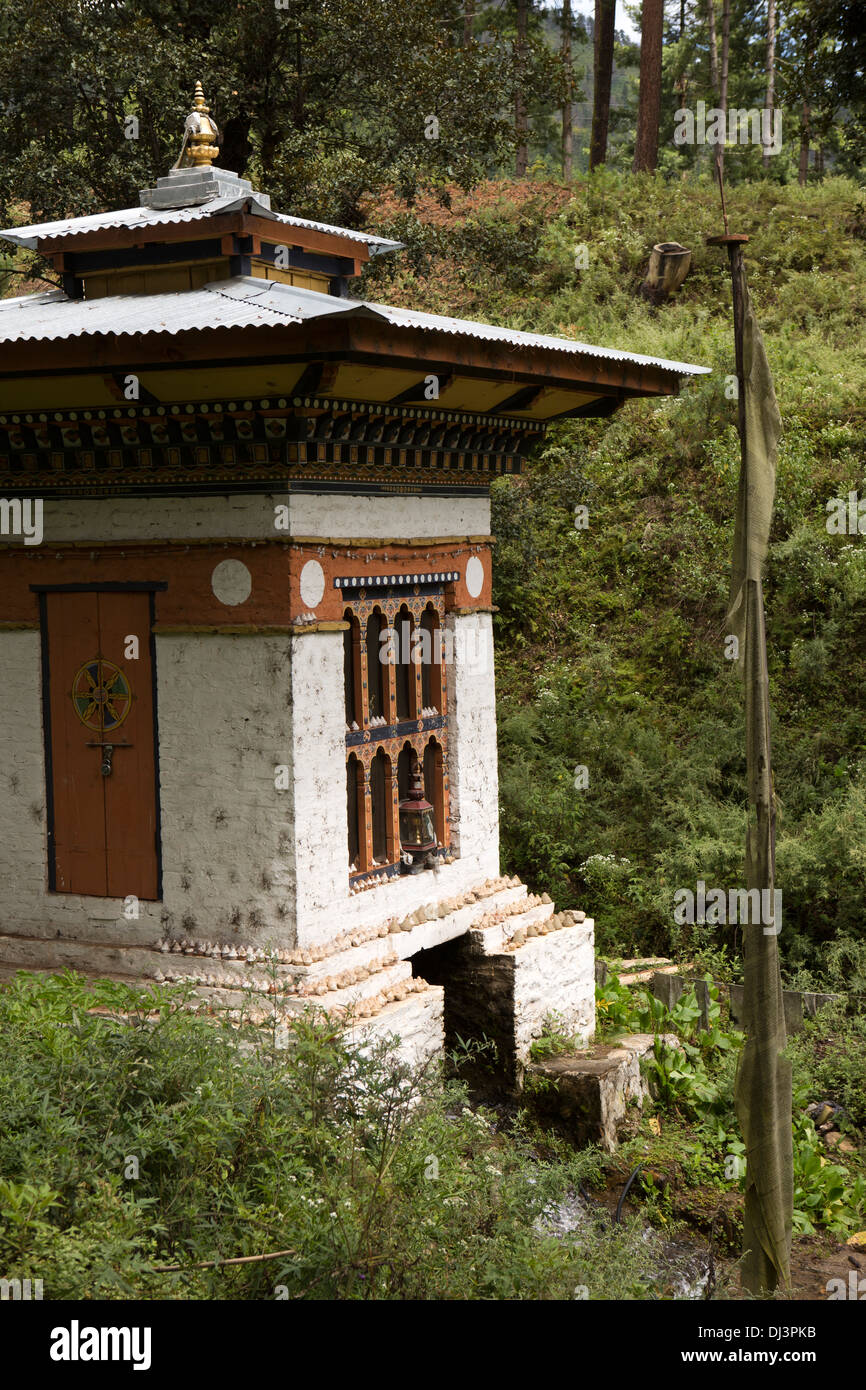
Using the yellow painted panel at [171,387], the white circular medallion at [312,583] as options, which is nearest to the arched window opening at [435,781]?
the white circular medallion at [312,583]

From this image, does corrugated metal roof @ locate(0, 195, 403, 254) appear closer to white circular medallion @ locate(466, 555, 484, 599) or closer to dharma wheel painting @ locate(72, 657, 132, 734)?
white circular medallion @ locate(466, 555, 484, 599)

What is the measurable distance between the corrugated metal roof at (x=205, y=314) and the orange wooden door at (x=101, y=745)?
1.50 m

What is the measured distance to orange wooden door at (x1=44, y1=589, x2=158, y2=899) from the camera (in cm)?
705

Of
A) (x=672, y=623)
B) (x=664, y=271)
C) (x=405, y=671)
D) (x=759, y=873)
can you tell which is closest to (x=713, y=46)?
(x=664, y=271)

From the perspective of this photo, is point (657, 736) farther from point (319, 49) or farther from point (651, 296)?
point (651, 296)

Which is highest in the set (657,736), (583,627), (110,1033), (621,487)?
(621,487)

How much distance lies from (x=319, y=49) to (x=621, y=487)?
5.99 meters

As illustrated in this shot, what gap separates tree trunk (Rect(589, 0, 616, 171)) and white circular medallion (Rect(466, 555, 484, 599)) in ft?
62.0

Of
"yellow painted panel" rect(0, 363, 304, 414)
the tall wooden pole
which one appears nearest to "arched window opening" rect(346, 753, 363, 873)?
"yellow painted panel" rect(0, 363, 304, 414)

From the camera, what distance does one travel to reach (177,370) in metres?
6.05

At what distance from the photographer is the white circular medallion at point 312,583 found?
6699mm

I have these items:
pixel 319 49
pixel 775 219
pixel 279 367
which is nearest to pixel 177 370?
pixel 279 367

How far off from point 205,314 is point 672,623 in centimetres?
899

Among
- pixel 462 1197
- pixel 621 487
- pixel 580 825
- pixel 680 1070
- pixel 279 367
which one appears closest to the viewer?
pixel 462 1197
